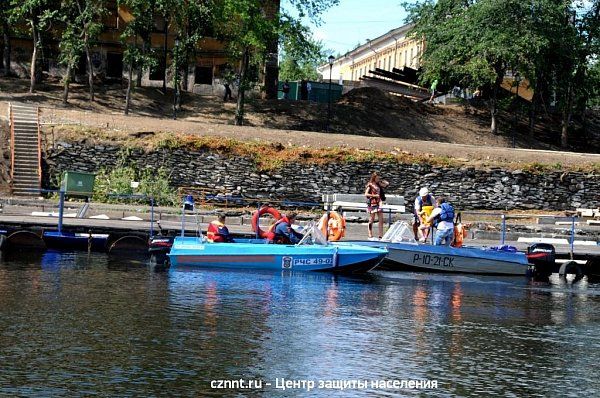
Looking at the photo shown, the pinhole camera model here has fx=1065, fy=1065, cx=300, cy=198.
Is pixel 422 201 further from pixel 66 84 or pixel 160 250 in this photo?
pixel 66 84

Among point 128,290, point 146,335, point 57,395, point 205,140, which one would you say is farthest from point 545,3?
point 57,395

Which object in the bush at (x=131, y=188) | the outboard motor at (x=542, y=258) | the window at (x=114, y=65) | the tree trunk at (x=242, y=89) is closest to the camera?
the outboard motor at (x=542, y=258)

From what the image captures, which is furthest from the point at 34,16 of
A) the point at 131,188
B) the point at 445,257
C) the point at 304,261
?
the point at 445,257

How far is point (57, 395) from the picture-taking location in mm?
16641

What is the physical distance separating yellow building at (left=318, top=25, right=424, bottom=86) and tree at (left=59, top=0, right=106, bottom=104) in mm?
26836

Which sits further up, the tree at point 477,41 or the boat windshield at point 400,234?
the tree at point 477,41

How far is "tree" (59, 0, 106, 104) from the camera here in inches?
2231

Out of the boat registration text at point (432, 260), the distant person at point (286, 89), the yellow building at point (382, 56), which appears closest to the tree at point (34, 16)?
the distant person at point (286, 89)

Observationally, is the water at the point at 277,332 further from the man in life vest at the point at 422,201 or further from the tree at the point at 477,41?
the tree at the point at 477,41

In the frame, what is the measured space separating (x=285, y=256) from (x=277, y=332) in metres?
8.57

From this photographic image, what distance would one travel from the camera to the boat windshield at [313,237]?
3115 cm

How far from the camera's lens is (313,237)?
102 feet

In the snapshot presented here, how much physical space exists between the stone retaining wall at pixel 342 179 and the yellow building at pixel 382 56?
3193 centimetres

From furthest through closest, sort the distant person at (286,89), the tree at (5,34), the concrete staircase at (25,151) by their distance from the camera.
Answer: the distant person at (286,89)
the tree at (5,34)
the concrete staircase at (25,151)
